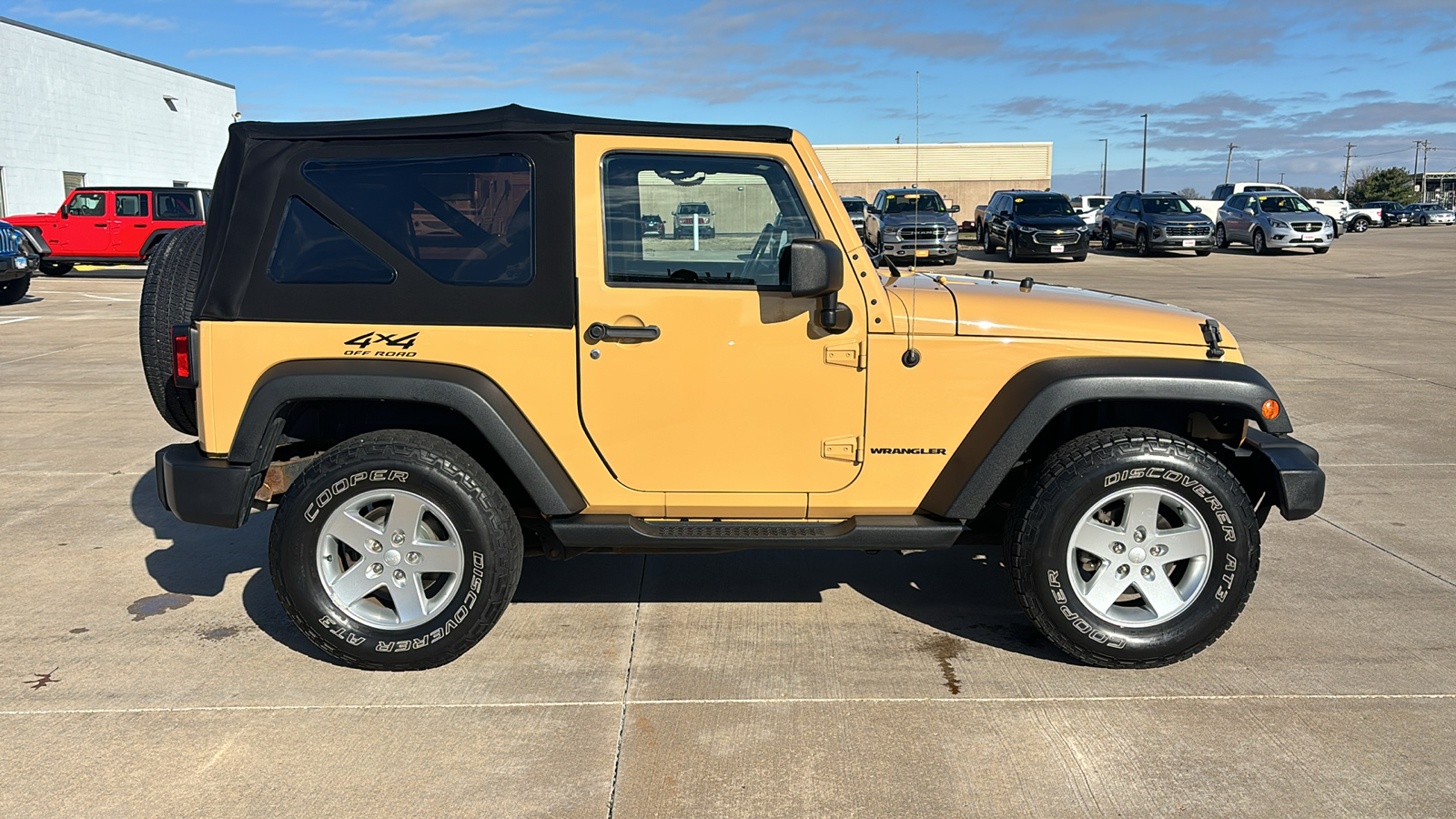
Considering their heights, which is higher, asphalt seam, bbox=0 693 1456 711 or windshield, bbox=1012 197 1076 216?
windshield, bbox=1012 197 1076 216

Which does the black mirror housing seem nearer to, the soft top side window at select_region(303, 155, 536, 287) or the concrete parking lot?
the soft top side window at select_region(303, 155, 536, 287)

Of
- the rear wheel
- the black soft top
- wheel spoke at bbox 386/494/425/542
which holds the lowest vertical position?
wheel spoke at bbox 386/494/425/542

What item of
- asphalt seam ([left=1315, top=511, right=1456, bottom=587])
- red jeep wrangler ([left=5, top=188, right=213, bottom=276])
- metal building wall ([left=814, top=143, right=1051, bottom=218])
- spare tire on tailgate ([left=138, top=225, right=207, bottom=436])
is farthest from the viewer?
metal building wall ([left=814, top=143, right=1051, bottom=218])

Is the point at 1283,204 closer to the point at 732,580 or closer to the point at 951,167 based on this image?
the point at 732,580

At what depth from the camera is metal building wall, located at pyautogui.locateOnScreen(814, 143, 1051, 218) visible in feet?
194

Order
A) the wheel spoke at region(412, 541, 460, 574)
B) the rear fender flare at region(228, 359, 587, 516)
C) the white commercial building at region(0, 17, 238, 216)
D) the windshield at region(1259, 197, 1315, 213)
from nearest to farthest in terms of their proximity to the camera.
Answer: the rear fender flare at region(228, 359, 587, 516), the wheel spoke at region(412, 541, 460, 574), the windshield at region(1259, 197, 1315, 213), the white commercial building at region(0, 17, 238, 216)

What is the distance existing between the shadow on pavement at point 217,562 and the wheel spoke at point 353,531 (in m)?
0.50

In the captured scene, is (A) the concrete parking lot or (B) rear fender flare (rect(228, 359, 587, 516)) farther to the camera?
(B) rear fender flare (rect(228, 359, 587, 516))

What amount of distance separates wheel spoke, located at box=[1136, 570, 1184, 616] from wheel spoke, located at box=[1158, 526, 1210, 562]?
0.10m

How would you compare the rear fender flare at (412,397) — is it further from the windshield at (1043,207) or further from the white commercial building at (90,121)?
the white commercial building at (90,121)

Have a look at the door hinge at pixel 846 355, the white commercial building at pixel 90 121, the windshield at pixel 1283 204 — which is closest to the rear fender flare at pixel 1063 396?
the door hinge at pixel 846 355

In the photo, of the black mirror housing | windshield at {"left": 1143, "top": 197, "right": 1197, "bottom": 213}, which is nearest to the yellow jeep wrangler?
the black mirror housing

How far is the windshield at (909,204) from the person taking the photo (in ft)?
85.6

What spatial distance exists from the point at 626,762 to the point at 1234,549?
2.22m
